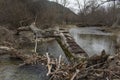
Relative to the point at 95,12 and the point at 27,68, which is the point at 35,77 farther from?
the point at 95,12

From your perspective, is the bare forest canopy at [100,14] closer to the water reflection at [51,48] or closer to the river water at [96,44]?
the river water at [96,44]

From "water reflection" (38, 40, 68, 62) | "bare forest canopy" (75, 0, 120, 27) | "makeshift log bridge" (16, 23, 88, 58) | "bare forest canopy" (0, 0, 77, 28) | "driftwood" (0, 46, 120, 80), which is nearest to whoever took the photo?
"driftwood" (0, 46, 120, 80)

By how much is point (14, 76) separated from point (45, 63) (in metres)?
1.70

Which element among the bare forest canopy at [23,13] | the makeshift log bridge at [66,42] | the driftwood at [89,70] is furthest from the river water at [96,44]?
the driftwood at [89,70]

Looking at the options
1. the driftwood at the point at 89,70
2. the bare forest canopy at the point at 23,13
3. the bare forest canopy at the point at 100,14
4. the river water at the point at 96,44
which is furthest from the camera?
the bare forest canopy at the point at 100,14

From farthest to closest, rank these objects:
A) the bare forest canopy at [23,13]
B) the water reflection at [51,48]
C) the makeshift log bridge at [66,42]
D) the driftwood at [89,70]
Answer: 1. the bare forest canopy at [23,13]
2. the water reflection at [51,48]
3. the makeshift log bridge at [66,42]
4. the driftwood at [89,70]

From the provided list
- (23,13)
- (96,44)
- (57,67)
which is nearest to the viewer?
(57,67)

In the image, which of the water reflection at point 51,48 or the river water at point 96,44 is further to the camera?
the river water at point 96,44

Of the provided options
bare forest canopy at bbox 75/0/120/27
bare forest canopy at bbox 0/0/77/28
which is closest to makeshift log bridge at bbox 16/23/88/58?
bare forest canopy at bbox 0/0/77/28

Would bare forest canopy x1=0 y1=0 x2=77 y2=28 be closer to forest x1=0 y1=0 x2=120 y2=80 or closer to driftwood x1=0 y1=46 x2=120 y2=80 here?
forest x1=0 y1=0 x2=120 y2=80

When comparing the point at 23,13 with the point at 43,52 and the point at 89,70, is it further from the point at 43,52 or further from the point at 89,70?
the point at 89,70

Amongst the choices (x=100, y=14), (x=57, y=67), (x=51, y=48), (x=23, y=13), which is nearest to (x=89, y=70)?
(x=57, y=67)

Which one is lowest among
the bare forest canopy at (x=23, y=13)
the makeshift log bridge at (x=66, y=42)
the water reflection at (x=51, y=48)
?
the water reflection at (x=51, y=48)

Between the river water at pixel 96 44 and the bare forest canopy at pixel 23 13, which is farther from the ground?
the bare forest canopy at pixel 23 13
